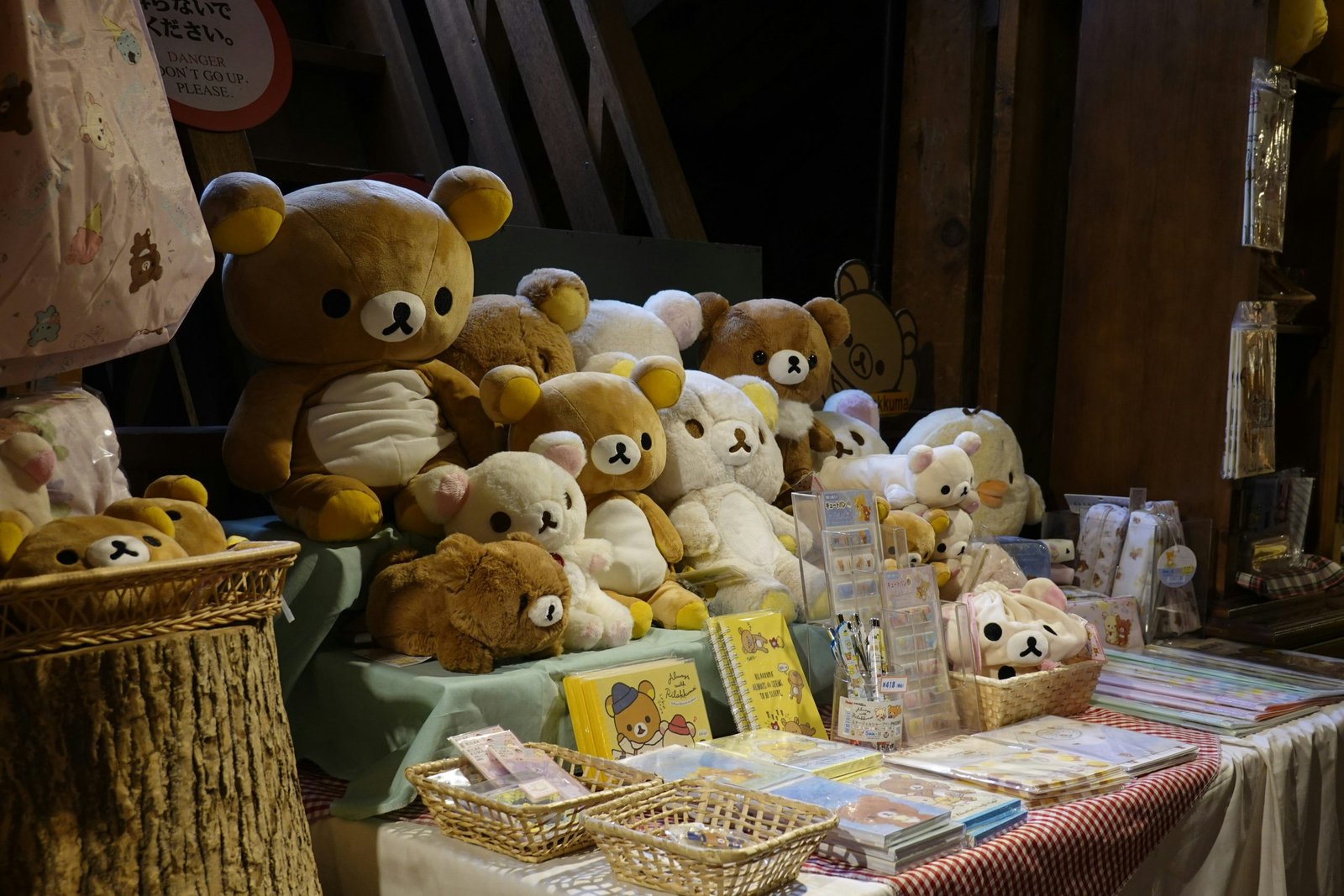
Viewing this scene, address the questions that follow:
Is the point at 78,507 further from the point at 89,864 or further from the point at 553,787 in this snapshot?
the point at 553,787

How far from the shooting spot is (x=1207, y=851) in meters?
1.64

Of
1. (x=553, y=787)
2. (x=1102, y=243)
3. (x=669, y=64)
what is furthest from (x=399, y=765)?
(x=669, y=64)

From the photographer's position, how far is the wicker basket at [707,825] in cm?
111

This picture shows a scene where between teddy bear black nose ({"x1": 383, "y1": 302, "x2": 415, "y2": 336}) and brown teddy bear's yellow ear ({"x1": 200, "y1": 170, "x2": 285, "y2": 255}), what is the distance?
196 millimetres

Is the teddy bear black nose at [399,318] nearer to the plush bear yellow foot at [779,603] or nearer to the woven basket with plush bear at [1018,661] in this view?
the plush bear yellow foot at [779,603]

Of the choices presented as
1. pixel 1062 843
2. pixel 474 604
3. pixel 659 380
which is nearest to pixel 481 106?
pixel 659 380

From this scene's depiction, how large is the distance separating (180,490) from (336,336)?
1.22 ft

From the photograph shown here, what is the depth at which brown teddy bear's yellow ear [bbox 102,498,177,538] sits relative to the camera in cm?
124

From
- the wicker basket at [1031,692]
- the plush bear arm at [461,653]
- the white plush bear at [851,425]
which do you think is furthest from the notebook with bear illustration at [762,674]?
the white plush bear at [851,425]

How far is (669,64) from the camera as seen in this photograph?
4.18 meters

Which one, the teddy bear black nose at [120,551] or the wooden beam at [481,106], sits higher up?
the wooden beam at [481,106]

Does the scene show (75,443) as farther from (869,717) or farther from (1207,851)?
(1207,851)

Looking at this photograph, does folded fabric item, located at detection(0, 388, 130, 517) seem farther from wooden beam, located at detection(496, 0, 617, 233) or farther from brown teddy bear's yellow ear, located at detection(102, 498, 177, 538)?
wooden beam, located at detection(496, 0, 617, 233)

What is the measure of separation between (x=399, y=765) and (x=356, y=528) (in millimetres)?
345
